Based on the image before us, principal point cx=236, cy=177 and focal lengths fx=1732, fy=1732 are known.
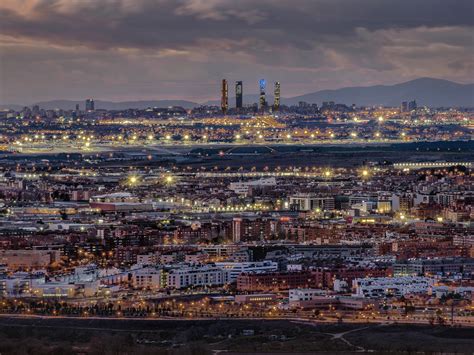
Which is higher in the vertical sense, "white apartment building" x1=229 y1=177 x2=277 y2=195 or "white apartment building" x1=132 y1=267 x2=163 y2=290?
"white apartment building" x1=229 y1=177 x2=277 y2=195

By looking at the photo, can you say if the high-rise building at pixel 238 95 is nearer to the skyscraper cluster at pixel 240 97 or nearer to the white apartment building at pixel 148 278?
the skyscraper cluster at pixel 240 97

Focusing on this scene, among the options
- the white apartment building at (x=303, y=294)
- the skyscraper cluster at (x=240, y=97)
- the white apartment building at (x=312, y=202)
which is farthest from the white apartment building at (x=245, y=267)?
the skyscraper cluster at (x=240, y=97)

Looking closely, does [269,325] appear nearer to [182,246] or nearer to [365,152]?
[182,246]

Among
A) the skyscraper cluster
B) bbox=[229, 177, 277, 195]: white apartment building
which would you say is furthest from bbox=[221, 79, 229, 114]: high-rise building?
bbox=[229, 177, 277, 195]: white apartment building

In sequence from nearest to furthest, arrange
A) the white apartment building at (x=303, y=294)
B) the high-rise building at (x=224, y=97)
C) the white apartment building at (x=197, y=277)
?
the white apartment building at (x=303, y=294), the white apartment building at (x=197, y=277), the high-rise building at (x=224, y=97)

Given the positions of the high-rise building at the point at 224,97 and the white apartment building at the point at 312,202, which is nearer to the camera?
the white apartment building at the point at 312,202

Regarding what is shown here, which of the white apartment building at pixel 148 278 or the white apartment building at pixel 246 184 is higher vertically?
the white apartment building at pixel 246 184

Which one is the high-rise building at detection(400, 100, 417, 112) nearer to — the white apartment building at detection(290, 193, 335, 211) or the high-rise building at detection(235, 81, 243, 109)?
the high-rise building at detection(235, 81, 243, 109)

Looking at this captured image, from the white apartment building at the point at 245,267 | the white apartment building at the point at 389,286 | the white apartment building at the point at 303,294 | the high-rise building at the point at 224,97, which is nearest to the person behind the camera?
the white apartment building at the point at 303,294

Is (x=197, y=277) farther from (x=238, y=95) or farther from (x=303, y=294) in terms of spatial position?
(x=238, y=95)

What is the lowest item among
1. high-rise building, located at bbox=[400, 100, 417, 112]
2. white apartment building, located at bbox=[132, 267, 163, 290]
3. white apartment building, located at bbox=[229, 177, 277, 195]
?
white apartment building, located at bbox=[132, 267, 163, 290]

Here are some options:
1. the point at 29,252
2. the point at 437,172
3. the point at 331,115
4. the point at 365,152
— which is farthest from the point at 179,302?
the point at 331,115
